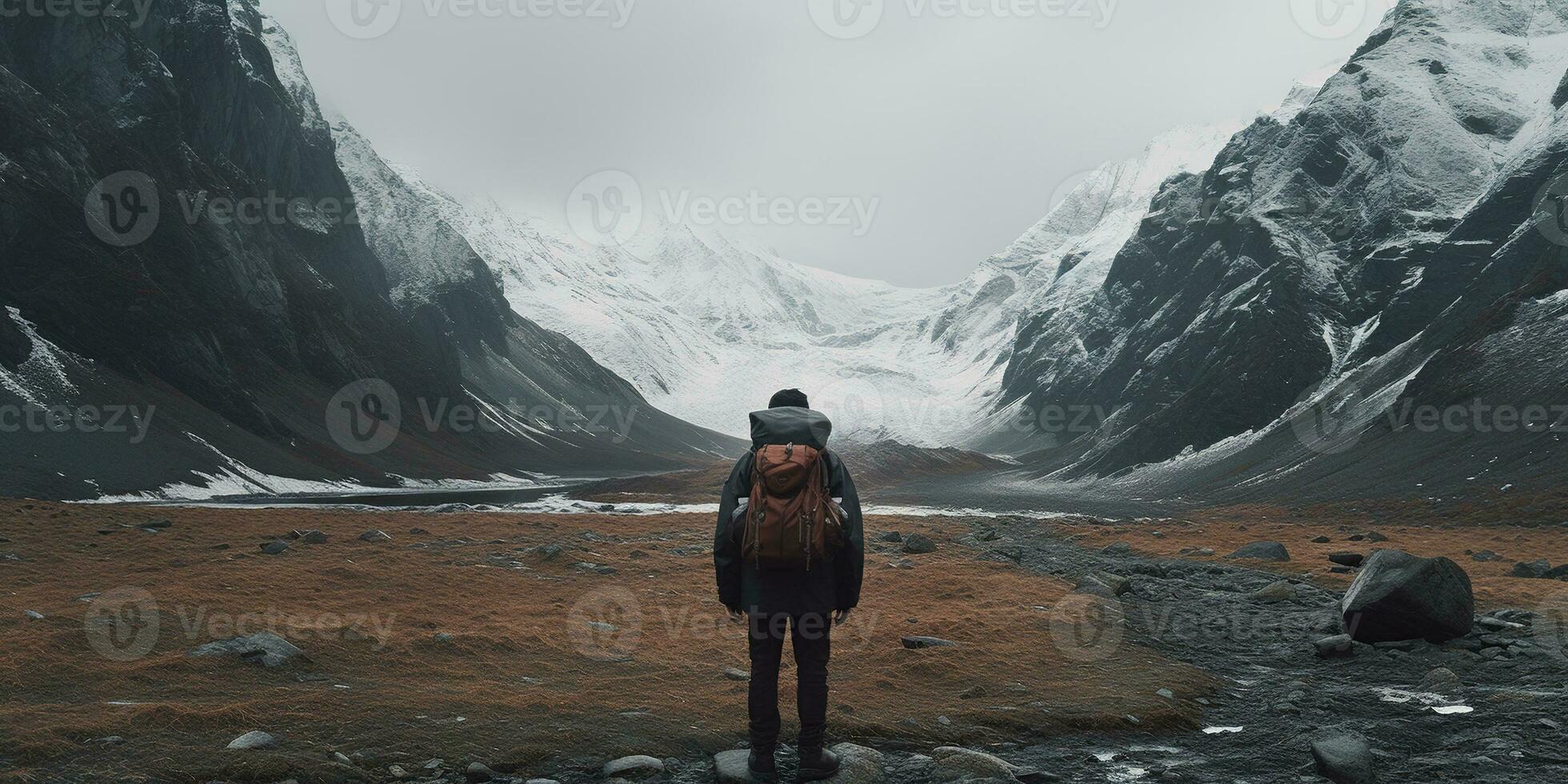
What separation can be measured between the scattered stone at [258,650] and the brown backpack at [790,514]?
7838mm

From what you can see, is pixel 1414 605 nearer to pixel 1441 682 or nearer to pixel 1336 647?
pixel 1336 647

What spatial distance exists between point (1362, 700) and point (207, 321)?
144668mm

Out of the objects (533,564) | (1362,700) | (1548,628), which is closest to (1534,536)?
(1548,628)

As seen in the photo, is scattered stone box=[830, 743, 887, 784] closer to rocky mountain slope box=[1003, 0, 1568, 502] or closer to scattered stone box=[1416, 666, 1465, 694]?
scattered stone box=[1416, 666, 1465, 694]

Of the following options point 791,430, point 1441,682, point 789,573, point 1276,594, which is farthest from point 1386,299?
point 789,573

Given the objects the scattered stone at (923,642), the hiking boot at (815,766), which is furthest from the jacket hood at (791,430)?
the scattered stone at (923,642)

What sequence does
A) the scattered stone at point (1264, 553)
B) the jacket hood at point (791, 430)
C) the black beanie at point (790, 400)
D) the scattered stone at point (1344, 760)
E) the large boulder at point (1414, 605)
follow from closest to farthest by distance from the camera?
the scattered stone at point (1344, 760), the jacket hood at point (791, 430), the black beanie at point (790, 400), the large boulder at point (1414, 605), the scattered stone at point (1264, 553)

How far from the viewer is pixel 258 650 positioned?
1283 cm

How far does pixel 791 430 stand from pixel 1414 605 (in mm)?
12489

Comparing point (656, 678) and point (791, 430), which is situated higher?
point (791, 430)

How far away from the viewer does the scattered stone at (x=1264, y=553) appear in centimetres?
3284

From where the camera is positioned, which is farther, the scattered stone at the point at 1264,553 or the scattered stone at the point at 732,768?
the scattered stone at the point at 1264,553

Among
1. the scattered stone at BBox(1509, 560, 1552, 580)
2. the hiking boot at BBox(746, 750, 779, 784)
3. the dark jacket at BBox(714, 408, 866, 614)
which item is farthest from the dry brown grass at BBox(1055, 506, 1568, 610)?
the hiking boot at BBox(746, 750, 779, 784)

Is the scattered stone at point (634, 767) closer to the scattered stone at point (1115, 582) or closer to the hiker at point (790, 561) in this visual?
the hiker at point (790, 561)
